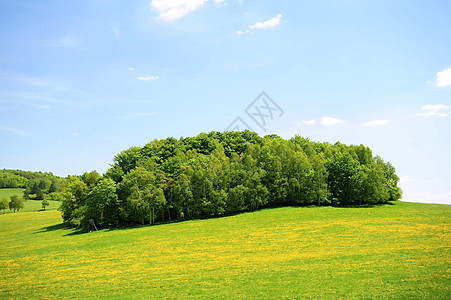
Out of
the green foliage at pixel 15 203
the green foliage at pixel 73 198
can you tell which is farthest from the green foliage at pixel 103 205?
the green foliage at pixel 15 203

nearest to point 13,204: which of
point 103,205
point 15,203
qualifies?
point 15,203

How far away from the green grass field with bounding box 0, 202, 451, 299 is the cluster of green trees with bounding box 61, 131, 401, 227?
506 inches

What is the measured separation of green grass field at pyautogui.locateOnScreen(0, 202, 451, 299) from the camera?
81.8ft

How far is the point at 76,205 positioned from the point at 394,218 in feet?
274

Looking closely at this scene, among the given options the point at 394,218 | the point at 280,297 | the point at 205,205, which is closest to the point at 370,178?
the point at 394,218

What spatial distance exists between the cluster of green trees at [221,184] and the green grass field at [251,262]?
42.2 ft

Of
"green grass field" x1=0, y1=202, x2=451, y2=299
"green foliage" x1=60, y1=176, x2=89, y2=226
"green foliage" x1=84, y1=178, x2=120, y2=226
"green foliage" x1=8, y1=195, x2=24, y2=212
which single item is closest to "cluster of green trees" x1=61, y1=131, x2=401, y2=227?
"green foliage" x1=60, y1=176, x2=89, y2=226

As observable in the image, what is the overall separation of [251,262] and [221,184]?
40525mm

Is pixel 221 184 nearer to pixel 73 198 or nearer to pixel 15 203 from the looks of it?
pixel 73 198

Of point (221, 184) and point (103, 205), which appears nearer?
point (103, 205)

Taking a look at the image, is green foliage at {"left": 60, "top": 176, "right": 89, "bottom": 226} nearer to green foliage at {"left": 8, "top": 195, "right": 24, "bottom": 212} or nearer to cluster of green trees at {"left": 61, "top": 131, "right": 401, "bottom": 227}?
cluster of green trees at {"left": 61, "top": 131, "right": 401, "bottom": 227}

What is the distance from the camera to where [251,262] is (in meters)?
33.4

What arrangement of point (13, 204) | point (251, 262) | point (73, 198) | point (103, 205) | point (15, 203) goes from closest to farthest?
1. point (251, 262)
2. point (103, 205)
3. point (73, 198)
4. point (13, 204)
5. point (15, 203)

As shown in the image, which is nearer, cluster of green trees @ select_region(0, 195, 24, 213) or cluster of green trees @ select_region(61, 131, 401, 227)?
cluster of green trees @ select_region(61, 131, 401, 227)
